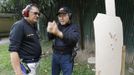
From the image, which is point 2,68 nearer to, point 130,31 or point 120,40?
point 130,31

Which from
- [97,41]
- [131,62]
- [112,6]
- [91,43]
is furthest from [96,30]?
[91,43]

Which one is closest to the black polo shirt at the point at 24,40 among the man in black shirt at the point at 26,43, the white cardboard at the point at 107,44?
the man in black shirt at the point at 26,43

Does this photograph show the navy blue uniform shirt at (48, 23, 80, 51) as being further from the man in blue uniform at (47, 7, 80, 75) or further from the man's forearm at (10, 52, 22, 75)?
the man's forearm at (10, 52, 22, 75)

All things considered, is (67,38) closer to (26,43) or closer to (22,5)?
(26,43)

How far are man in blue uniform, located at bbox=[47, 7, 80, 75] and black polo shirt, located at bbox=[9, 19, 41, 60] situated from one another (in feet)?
1.38

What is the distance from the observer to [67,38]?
5207 mm

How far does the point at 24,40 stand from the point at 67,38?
81 centimetres

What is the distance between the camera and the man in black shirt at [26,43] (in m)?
4.54

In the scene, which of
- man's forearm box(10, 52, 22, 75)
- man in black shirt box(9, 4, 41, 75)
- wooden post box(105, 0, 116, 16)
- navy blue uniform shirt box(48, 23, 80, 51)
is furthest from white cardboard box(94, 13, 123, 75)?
man's forearm box(10, 52, 22, 75)

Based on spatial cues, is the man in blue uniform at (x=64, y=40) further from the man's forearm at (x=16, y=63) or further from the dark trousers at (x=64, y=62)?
the man's forearm at (x=16, y=63)

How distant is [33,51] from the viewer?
4836 mm

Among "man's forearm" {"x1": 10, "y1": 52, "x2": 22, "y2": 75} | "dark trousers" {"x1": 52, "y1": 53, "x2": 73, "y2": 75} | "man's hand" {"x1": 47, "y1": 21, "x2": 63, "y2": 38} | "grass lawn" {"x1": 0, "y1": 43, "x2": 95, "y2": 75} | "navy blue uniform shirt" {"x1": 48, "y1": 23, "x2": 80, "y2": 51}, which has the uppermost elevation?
"man's hand" {"x1": 47, "y1": 21, "x2": 63, "y2": 38}

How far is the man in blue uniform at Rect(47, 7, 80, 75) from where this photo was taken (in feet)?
17.2

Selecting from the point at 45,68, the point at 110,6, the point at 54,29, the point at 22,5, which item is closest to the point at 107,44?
the point at 110,6
